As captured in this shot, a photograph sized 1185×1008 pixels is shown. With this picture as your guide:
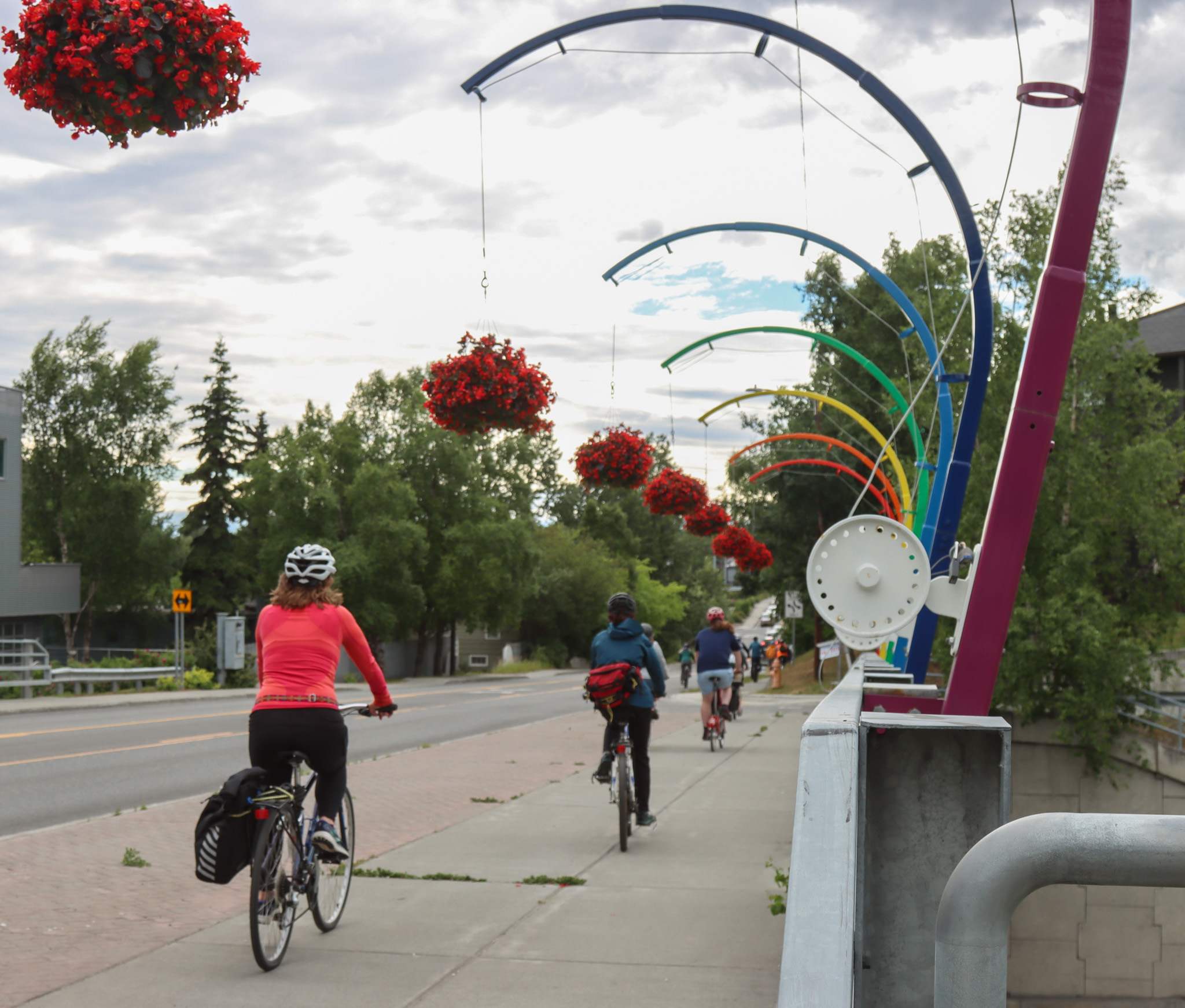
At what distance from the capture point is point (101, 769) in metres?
14.2

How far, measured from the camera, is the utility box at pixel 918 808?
10.7 ft

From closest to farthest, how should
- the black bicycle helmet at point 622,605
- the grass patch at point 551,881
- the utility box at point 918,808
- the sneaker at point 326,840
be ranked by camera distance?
the utility box at point 918,808, the sneaker at point 326,840, the grass patch at point 551,881, the black bicycle helmet at point 622,605

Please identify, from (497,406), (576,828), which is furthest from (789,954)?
(497,406)

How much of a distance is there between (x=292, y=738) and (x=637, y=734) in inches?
169

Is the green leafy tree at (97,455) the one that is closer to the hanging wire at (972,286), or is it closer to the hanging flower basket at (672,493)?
the hanging flower basket at (672,493)

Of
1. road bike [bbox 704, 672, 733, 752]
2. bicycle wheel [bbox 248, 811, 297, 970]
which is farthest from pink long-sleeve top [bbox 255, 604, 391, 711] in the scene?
road bike [bbox 704, 672, 733, 752]

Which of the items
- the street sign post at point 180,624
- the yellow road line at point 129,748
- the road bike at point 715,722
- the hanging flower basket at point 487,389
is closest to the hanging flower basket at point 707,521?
the road bike at point 715,722

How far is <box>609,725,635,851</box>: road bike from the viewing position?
8.84 m

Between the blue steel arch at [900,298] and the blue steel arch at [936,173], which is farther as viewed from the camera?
the blue steel arch at [900,298]

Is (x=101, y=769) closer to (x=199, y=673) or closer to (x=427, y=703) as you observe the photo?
(x=427, y=703)

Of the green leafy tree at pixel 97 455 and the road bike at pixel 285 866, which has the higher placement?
the green leafy tree at pixel 97 455

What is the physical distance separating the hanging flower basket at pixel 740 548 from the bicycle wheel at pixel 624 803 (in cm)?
2012

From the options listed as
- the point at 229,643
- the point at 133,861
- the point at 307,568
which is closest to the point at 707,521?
the point at 133,861

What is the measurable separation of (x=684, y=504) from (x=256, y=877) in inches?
637
